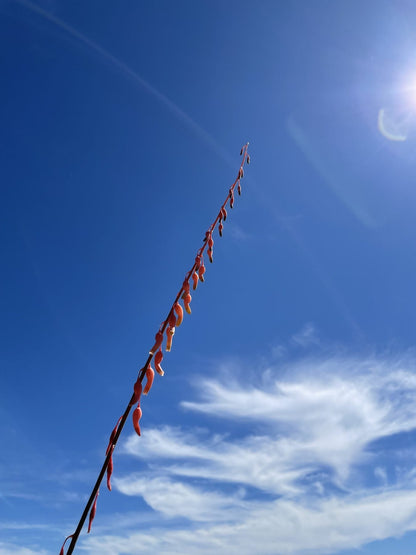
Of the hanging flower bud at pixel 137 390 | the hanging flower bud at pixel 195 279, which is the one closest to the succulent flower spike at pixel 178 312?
the hanging flower bud at pixel 195 279

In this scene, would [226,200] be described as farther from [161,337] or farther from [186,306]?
[161,337]

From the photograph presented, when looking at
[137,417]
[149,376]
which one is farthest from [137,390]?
[137,417]

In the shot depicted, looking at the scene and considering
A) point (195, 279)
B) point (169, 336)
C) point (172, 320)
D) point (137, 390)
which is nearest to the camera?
point (137, 390)

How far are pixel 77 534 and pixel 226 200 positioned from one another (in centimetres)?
319

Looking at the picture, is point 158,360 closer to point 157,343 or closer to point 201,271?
point 157,343

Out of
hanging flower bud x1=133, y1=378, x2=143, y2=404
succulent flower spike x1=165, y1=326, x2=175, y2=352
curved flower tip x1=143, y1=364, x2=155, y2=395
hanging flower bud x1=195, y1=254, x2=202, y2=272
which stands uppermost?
hanging flower bud x1=195, y1=254, x2=202, y2=272

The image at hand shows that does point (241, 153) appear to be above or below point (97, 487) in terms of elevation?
above

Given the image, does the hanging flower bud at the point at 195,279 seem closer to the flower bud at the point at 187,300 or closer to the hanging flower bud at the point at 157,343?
the flower bud at the point at 187,300

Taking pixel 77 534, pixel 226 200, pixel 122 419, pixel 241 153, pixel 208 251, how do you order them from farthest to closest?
1. pixel 241 153
2. pixel 226 200
3. pixel 208 251
4. pixel 122 419
5. pixel 77 534

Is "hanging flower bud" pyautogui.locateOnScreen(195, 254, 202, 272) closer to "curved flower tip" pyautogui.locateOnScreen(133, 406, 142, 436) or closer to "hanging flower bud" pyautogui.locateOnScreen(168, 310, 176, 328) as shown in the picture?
"hanging flower bud" pyautogui.locateOnScreen(168, 310, 176, 328)

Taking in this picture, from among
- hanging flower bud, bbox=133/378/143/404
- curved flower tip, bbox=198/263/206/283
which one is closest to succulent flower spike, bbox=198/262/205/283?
curved flower tip, bbox=198/263/206/283

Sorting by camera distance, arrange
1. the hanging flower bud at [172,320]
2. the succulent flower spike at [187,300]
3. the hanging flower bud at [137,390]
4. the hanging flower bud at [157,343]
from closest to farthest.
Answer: the hanging flower bud at [137,390], the hanging flower bud at [157,343], the hanging flower bud at [172,320], the succulent flower spike at [187,300]

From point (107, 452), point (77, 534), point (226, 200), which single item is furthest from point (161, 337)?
point (226, 200)

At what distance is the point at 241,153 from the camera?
538 cm
